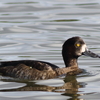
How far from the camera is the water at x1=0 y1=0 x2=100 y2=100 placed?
34.4ft

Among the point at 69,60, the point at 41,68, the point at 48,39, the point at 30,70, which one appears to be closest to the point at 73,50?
the point at 69,60

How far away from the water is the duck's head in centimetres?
49

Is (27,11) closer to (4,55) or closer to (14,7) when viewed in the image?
(14,7)

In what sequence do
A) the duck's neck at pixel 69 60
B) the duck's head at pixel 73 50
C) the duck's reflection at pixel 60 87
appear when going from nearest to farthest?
the duck's reflection at pixel 60 87, the duck's head at pixel 73 50, the duck's neck at pixel 69 60

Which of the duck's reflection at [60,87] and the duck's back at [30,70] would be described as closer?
the duck's reflection at [60,87]

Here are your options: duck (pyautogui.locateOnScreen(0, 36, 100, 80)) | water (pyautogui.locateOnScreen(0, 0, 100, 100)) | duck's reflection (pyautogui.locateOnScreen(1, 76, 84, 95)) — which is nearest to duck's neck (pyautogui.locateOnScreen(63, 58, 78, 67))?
duck (pyautogui.locateOnScreen(0, 36, 100, 80))

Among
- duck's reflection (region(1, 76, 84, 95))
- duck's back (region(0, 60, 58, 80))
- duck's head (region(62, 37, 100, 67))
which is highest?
duck's head (region(62, 37, 100, 67))

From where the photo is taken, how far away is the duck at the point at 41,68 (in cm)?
1177

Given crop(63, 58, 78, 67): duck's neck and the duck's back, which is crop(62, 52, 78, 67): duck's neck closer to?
crop(63, 58, 78, 67): duck's neck

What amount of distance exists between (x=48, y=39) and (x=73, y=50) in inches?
169

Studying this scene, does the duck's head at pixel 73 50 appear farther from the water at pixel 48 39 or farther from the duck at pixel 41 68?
the water at pixel 48 39

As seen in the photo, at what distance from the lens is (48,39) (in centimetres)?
1664

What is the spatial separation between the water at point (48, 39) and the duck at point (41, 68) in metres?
0.19

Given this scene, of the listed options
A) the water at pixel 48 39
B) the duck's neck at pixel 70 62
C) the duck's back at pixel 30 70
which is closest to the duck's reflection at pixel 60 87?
the water at pixel 48 39
